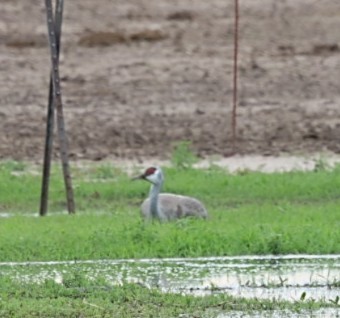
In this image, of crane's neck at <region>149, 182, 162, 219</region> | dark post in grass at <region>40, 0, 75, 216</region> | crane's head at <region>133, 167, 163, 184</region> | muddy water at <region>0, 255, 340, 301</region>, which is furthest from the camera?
crane's head at <region>133, 167, 163, 184</region>

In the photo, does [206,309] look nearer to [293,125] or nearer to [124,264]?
[124,264]

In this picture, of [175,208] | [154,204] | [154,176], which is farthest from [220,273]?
[154,176]

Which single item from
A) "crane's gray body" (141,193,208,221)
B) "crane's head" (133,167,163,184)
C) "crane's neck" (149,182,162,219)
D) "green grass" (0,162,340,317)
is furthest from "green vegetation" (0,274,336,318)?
"crane's head" (133,167,163,184)

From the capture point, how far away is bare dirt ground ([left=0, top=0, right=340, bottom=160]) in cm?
2014

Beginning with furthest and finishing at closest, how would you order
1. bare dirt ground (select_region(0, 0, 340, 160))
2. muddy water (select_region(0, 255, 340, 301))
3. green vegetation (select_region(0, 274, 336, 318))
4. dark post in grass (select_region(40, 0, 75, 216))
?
1. bare dirt ground (select_region(0, 0, 340, 160))
2. dark post in grass (select_region(40, 0, 75, 216))
3. muddy water (select_region(0, 255, 340, 301))
4. green vegetation (select_region(0, 274, 336, 318))

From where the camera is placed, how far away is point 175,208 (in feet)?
47.6

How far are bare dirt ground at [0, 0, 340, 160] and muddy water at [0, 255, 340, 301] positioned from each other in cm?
733

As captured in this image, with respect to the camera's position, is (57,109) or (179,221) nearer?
(179,221)

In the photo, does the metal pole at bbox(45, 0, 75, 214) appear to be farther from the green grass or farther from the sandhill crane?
the sandhill crane

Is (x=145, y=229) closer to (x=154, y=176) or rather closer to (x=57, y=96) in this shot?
(x=154, y=176)

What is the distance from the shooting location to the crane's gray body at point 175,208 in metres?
14.3

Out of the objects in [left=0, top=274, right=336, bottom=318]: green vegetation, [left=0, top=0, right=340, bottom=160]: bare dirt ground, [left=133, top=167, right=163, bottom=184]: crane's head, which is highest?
[left=0, top=274, right=336, bottom=318]: green vegetation

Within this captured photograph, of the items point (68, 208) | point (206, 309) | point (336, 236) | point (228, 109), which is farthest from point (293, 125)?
point (206, 309)

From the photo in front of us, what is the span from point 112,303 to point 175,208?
14.3 feet
